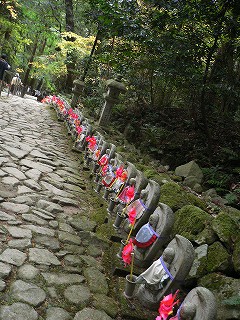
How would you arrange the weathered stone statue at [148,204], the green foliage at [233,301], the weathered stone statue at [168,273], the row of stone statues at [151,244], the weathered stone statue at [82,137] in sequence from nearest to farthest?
1. the row of stone statues at [151,244]
2. the green foliage at [233,301]
3. the weathered stone statue at [168,273]
4. the weathered stone statue at [148,204]
5. the weathered stone statue at [82,137]

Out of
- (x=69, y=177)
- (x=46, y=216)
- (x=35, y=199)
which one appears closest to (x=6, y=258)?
(x=46, y=216)

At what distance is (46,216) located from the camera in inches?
167

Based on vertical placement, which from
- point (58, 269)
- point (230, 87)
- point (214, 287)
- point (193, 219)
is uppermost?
point (230, 87)

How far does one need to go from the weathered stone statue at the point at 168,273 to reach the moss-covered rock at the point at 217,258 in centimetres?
46

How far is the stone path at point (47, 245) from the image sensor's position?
2.60 m

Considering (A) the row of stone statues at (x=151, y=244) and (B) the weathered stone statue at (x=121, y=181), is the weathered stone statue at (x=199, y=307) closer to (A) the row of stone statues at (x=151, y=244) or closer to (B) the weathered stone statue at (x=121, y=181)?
(A) the row of stone statues at (x=151, y=244)

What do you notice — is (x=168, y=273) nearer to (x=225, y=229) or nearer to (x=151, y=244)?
(x=151, y=244)

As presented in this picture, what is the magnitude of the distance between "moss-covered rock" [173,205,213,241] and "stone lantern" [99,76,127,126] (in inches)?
237

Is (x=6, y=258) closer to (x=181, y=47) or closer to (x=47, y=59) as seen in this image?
(x=181, y=47)

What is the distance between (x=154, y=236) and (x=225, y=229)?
0.75m

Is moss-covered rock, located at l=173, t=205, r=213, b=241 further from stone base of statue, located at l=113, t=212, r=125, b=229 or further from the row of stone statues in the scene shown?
stone base of statue, located at l=113, t=212, r=125, b=229

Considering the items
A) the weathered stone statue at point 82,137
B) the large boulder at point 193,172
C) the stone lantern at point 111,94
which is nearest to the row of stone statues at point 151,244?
the large boulder at point 193,172

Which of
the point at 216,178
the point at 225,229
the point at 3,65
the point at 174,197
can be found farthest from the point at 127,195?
the point at 3,65

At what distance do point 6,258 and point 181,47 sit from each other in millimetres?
6057
